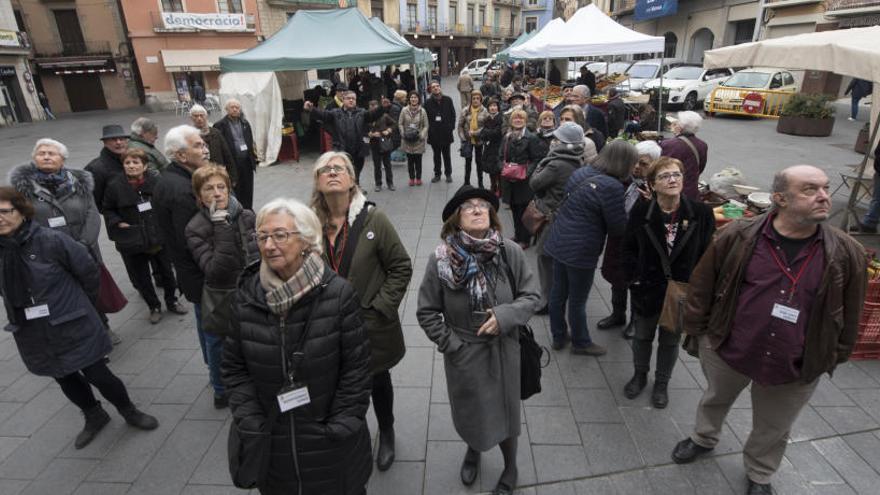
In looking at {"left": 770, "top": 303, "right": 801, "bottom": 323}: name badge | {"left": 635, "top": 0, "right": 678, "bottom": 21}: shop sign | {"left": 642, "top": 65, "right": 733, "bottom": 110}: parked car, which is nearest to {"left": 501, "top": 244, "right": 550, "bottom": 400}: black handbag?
{"left": 770, "top": 303, "right": 801, "bottom": 323}: name badge

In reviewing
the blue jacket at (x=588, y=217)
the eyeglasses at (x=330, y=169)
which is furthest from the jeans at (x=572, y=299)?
the eyeglasses at (x=330, y=169)

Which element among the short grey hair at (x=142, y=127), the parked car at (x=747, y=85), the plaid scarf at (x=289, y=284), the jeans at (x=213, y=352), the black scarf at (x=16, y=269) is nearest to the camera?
the plaid scarf at (x=289, y=284)

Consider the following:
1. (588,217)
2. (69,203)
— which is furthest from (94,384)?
(588,217)

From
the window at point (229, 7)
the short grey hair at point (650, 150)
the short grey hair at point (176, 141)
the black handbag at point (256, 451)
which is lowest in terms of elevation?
the black handbag at point (256, 451)

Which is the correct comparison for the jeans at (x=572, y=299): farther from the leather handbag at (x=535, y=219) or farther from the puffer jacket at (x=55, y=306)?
the puffer jacket at (x=55, y=306)

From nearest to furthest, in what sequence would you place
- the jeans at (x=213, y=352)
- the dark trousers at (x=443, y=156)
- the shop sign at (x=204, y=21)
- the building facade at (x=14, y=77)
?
the jeans at (x=213, y=352)
the dark trousers at (x=443, y=156)
the building facade at (x=14, y=77)
the shop sign at (x=204, y=21)

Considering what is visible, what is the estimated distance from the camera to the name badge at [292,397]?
78.2 inches

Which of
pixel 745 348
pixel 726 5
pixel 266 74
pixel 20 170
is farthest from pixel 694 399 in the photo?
pixel 726 5

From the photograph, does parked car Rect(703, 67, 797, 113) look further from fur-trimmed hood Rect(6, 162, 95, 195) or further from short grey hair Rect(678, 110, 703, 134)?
fur-trimmed hood Rect(6, 162, 95, 195)

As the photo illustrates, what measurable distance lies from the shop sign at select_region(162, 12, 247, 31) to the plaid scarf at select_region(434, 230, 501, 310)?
31.0 m

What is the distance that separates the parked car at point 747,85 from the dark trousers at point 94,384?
18262 millimetres

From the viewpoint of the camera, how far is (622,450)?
10.2 ft

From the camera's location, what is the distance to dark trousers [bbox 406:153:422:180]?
29.3 feet

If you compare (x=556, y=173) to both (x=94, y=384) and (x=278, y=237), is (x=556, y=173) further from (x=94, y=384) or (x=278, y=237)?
(x=94, y=384)
